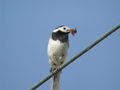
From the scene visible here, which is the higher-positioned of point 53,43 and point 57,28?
point 57,28

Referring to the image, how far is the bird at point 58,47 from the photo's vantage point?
5902mm

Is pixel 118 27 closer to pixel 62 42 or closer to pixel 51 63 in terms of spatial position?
pixel 62 42

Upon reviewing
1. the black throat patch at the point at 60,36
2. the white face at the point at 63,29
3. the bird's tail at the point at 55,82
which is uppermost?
the white face at the point at 63,29

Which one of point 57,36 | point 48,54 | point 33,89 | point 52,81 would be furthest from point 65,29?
point 33,89

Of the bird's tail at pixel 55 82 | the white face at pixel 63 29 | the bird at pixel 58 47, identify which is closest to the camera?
the bird's tail at pixel 55 82

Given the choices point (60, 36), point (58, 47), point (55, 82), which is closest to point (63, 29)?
point (60, 36)

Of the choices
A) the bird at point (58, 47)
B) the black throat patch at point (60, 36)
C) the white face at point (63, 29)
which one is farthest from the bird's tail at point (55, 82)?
the white face at point (63, 29)

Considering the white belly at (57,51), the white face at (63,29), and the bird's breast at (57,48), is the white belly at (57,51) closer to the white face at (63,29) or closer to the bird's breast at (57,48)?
the bird's breast at (57,48)

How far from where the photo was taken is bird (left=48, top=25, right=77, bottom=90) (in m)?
5.90

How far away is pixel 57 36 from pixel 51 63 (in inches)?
23.0

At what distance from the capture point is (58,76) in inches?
234

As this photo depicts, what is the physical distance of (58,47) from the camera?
19.3ft

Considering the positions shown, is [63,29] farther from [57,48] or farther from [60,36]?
[57,48]

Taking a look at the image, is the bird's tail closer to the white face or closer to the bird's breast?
the bird's breast
